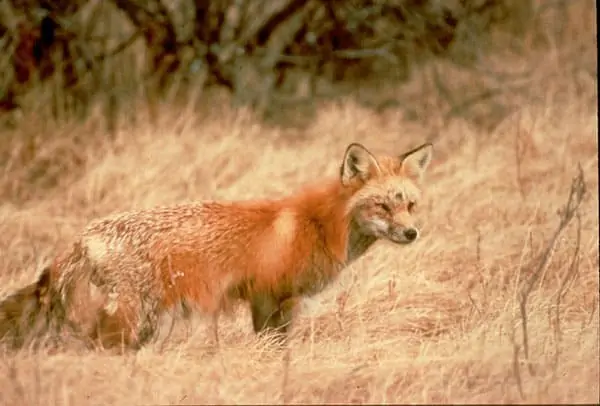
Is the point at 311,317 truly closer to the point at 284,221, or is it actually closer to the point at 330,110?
the point at 284,221

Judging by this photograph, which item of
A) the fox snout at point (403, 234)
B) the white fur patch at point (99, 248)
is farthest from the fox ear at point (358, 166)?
the white fur patch at point (99, 248)

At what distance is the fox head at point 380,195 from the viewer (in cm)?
620

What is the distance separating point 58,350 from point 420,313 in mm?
2164

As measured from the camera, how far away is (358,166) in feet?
20.7

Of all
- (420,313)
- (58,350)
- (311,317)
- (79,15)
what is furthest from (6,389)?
(79,15)

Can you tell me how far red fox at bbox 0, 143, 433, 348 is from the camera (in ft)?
19.8

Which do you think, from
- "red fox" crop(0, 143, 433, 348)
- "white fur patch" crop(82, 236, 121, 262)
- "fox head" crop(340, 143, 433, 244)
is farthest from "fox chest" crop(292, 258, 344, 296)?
"white fur patch" crop(82, 236, 121, 262)

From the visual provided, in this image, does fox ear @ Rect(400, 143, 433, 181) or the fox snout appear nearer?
the fox snout

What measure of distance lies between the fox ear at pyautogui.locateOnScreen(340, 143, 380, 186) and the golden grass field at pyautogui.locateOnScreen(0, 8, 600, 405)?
684 mm

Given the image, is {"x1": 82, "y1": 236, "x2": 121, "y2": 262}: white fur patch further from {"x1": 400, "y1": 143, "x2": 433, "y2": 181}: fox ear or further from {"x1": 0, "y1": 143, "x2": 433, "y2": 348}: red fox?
{"x1": 400, "y1": 143, "x2": 433, "y2": 181}: fox ear

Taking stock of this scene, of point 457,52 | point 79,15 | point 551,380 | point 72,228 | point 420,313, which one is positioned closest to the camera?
point 551,380

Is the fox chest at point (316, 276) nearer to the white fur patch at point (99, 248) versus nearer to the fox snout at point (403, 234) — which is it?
the fox snout at point (403, 234)

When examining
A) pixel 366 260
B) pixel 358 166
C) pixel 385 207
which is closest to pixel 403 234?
pixel 385 207

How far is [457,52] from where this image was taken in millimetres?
12453
